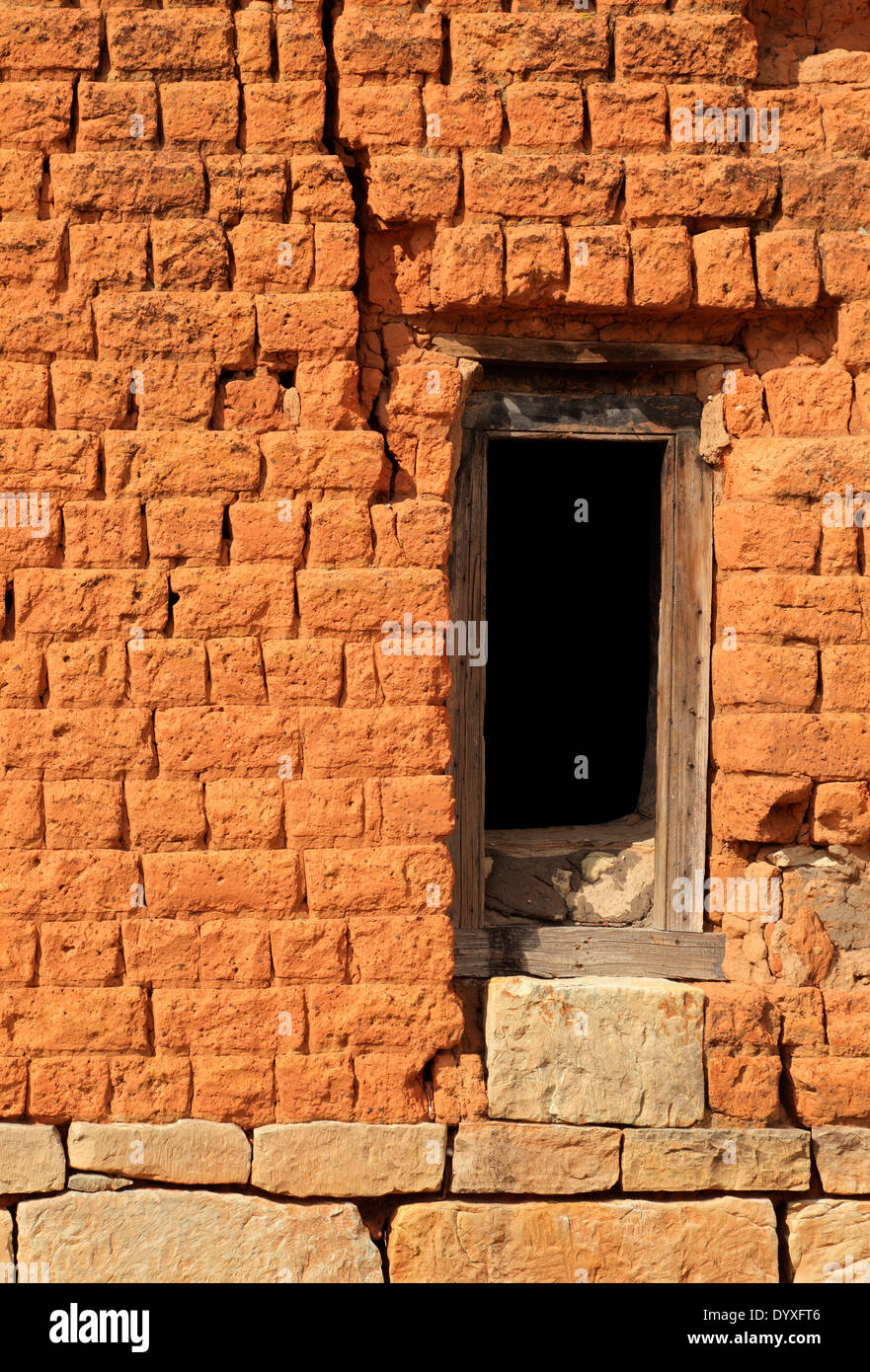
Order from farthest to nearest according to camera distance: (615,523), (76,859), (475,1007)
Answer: (615,523) < (475,1007) < (76,859)

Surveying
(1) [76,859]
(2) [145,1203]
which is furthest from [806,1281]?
(1) [76,859]

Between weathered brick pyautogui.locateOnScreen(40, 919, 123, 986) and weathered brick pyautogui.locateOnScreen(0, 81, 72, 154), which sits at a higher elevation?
weathered brick pyautogui.locateOnScreen(0, 81, 72, 154)

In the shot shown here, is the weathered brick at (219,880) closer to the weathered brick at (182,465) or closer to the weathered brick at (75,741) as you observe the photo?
the weathered brick at (75,741)

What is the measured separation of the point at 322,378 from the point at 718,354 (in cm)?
136

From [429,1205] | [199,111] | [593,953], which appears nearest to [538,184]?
[199,111]

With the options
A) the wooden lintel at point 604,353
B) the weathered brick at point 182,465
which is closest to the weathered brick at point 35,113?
the weathered brick at point 182,465

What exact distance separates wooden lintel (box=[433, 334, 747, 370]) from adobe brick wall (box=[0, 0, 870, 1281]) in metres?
0.17

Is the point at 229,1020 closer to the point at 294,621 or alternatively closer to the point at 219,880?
the point at 219,880

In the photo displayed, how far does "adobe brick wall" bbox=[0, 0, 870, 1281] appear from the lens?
11.3 feet

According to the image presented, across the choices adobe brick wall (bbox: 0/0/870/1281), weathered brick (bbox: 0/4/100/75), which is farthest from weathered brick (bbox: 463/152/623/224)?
weathered brick (bbox: 0/4/100/75)

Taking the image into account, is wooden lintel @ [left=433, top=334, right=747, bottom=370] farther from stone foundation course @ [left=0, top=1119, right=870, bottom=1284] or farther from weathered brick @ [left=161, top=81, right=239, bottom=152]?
stone foundation course @ [left=0, top=1119, right=870, bottom=1284]

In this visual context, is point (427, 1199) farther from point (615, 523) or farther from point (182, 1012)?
point (615, 523)

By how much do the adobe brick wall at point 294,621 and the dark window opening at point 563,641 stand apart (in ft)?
5.53

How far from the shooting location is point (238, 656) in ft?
11.3
